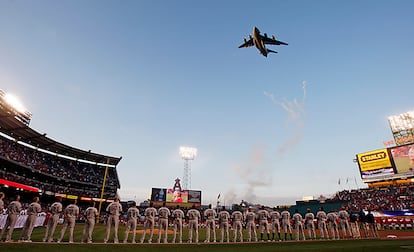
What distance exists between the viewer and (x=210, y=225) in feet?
44.6

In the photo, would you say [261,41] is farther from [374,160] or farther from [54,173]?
[54,173]

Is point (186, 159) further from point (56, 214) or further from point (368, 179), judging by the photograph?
point (56, 214)

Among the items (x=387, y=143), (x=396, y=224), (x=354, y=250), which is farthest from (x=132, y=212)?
(x=387, y=143)

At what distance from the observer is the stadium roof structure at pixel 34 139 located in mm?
37531

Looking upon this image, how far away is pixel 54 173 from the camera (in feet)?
159

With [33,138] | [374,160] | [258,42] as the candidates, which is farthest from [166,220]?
[374,160]

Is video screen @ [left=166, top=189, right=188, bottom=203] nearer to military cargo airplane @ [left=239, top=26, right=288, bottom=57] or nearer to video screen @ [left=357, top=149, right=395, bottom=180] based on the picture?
video screen @ [left=357, top=149, right=395, bottom=180]

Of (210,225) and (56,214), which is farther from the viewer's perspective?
(210,225)

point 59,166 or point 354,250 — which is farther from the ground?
point 59,166

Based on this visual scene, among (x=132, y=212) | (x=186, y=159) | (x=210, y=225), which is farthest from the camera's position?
(x=186, y=159)

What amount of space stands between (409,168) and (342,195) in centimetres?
1538

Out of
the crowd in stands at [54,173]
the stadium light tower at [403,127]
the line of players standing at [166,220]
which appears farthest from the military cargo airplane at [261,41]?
the stadium light tower at [403,127]

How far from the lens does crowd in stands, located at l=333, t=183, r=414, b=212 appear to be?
41.0 meters

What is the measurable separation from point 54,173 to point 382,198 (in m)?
62.7
